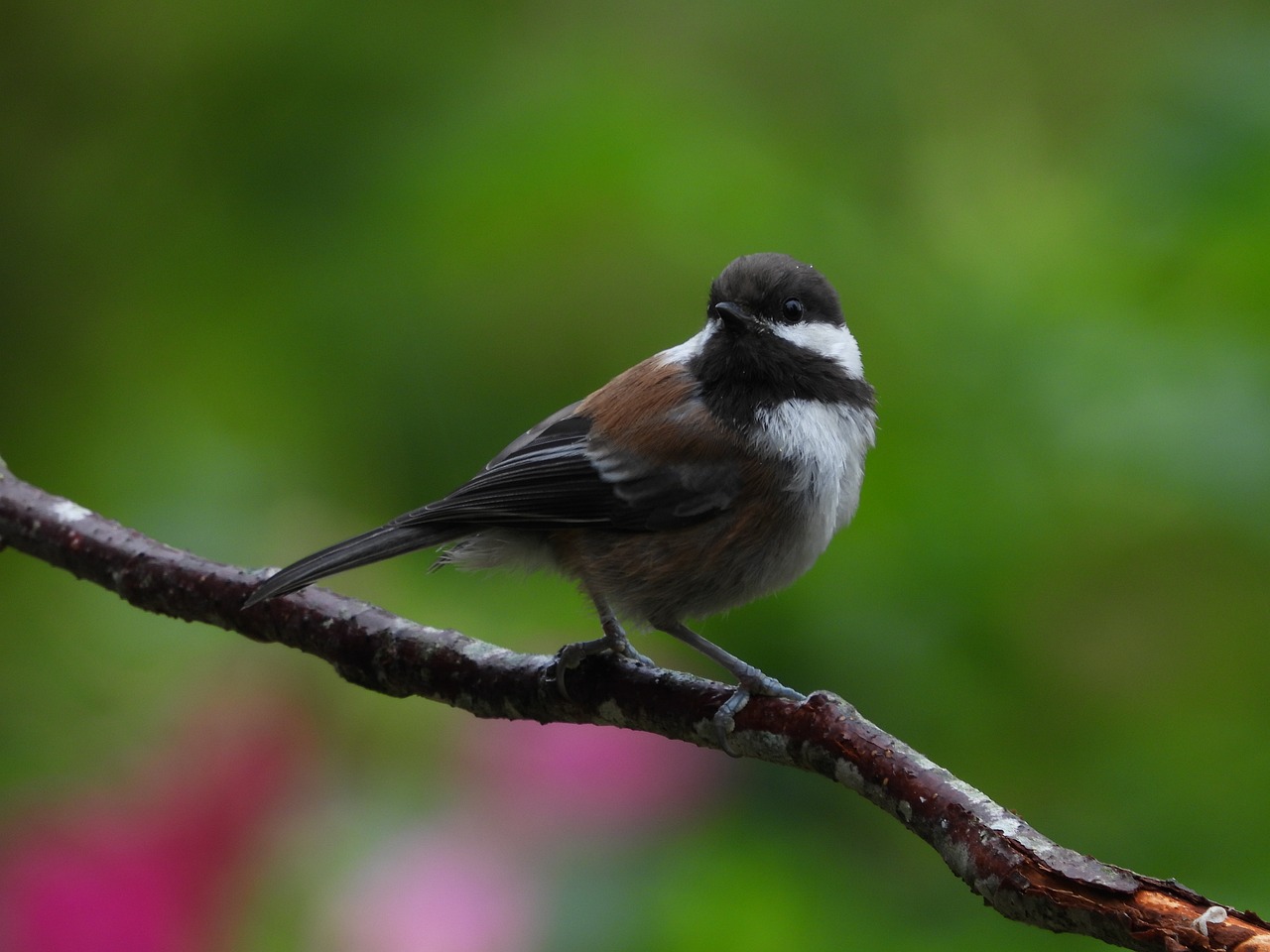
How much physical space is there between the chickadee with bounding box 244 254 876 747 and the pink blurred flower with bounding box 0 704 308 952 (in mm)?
392

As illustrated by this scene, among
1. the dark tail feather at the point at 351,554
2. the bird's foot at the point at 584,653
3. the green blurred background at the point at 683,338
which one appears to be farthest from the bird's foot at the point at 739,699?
the dark tail feather at the point at 351,554

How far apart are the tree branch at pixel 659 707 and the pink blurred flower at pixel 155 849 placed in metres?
0.23

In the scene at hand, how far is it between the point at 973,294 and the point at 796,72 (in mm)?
912

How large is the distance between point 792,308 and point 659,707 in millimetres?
726

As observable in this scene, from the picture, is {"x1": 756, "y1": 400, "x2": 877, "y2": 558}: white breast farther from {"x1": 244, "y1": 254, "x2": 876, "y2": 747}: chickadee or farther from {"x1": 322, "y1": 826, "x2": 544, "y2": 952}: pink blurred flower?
{"x1": 322, "y1": 826, "x2": 544, "y2": 952}: pink blurred flower

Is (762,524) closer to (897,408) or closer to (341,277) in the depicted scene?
(897,408)

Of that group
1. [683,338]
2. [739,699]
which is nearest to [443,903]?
[739,699]

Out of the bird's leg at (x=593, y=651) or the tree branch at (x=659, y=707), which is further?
the bird's leg at (x=593, y=651)

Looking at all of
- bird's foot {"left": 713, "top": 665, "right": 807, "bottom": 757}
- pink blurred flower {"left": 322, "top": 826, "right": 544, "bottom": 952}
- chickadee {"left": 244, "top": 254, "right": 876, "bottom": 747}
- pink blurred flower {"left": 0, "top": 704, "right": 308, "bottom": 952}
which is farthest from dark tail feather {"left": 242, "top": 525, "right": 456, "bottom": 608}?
bird's foot {"left": 713, "top": 665, "right": 807, "bottom": 757}

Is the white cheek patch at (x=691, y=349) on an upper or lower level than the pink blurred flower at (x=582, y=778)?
upper

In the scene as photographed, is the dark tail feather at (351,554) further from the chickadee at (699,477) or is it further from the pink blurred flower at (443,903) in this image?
the pink blurred flower at (443,903)

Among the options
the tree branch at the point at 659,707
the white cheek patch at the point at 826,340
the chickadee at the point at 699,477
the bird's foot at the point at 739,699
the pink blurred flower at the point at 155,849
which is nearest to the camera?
the tree branch at the point at 659,707

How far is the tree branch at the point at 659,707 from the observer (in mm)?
1055

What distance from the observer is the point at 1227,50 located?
2.90 metres
